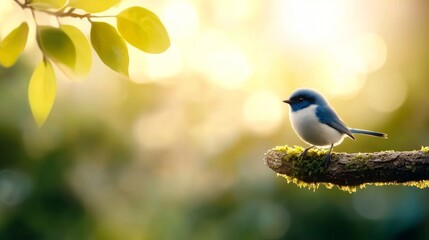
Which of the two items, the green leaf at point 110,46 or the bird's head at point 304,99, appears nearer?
the green leaf at point 110,46

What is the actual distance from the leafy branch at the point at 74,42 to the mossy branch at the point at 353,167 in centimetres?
68

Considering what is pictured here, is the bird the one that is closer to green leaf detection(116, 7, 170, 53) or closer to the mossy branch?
the mossy branch

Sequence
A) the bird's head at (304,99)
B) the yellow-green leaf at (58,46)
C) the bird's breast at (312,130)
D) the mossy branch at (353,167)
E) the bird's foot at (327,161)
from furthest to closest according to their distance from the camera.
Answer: the bird's head at (304,99), the bird's breast at (312,130), the bird's foot at (327,161), the mossy branch at (353,167), the yellow-green leaf at (58,46)

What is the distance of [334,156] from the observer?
4.34 ft

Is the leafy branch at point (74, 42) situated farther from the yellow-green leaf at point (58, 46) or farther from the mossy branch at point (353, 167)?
the mossy branch at point (353, 167)

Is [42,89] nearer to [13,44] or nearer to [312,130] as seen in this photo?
[13,44]

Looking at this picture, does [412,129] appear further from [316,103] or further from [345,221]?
[316,103]

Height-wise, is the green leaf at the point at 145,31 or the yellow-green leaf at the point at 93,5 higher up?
the yellow-green leaf at the point at 93,5

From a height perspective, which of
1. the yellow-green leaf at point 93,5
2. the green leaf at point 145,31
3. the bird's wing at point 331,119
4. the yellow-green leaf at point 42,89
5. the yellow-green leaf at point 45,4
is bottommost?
the bird's wing at point 331,119

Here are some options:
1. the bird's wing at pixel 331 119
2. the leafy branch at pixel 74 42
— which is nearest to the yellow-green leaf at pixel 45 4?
the leafy branch at pixel 74 42

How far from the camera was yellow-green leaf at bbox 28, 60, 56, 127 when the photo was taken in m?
0.63

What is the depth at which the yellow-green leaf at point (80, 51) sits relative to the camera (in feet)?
2.09

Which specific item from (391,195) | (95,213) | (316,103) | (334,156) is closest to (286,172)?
(334,156)

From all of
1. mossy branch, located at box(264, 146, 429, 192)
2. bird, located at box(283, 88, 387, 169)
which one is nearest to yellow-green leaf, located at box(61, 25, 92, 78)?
mossy branch, located at box(264, 146, 429, 192)
